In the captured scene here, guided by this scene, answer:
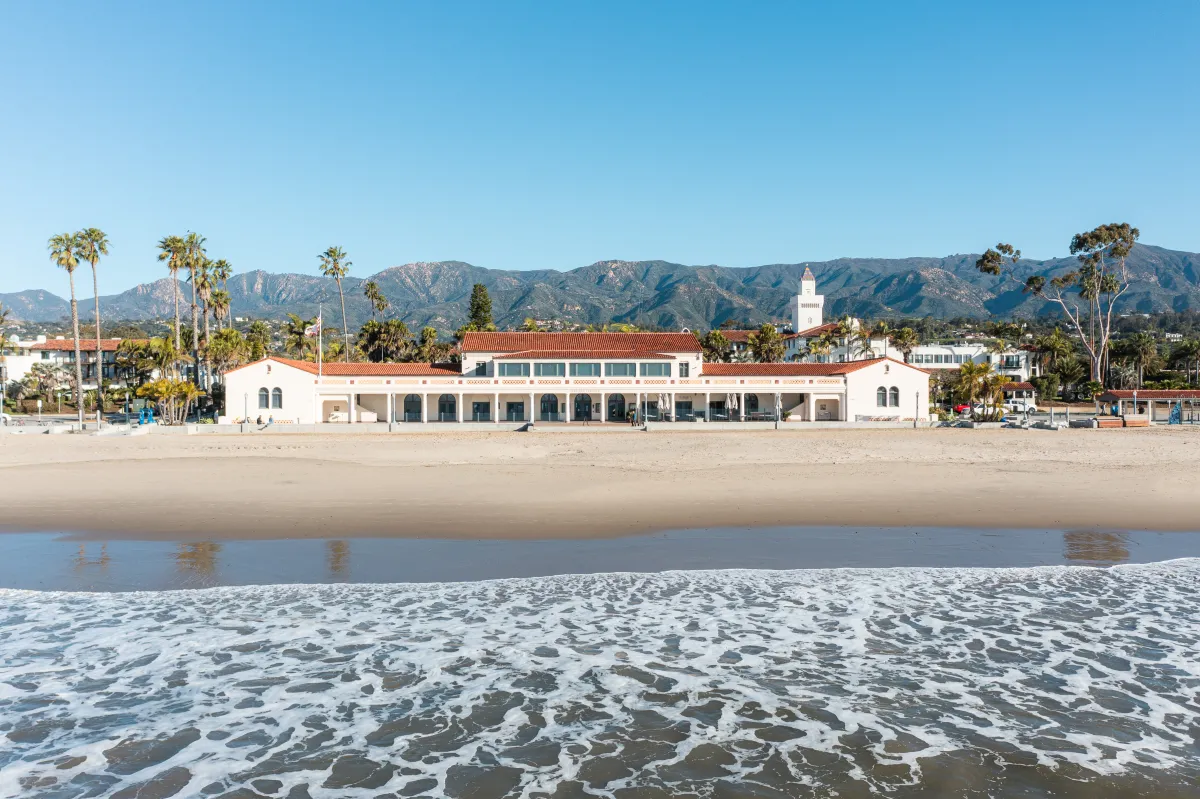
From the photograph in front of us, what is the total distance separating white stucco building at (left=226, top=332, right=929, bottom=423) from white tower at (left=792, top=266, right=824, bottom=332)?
68.4 meters

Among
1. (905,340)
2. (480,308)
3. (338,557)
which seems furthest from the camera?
(480,308)

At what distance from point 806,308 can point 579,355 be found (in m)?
77.7

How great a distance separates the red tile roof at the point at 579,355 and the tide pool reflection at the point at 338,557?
37892 millimetres

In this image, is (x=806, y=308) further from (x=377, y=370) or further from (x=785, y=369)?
(x=377, y=370)

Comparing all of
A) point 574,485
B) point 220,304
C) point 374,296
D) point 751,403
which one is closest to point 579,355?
point 751,403

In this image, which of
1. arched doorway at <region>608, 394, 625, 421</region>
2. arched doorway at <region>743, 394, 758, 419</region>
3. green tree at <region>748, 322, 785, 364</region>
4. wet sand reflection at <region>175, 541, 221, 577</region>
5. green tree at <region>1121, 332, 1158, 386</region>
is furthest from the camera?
green tree at <region>1121, 332, 1158, 386</region>

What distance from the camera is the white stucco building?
5156 cm

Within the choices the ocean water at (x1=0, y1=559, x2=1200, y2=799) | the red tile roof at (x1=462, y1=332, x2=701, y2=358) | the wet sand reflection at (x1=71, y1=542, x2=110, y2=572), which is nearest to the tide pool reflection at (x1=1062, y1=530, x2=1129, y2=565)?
the ocean water at (x1=0, y1=559, x2=1200, y2=799)

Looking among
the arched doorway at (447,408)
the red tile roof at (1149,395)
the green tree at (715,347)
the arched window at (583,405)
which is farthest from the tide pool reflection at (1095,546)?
the green tree at (715,347)

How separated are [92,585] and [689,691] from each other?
988 cm

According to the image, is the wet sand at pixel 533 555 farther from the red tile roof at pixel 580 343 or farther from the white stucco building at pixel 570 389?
the red tile roof at pixel 580 343

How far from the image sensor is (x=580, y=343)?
56.9 m

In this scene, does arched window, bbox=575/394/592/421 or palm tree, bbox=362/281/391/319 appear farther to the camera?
palm tree, bbox=362/281/391/319

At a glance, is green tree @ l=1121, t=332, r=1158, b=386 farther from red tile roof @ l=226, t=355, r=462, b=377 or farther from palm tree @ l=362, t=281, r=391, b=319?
palm tree @ l=362, t=281, r=391, b=319
